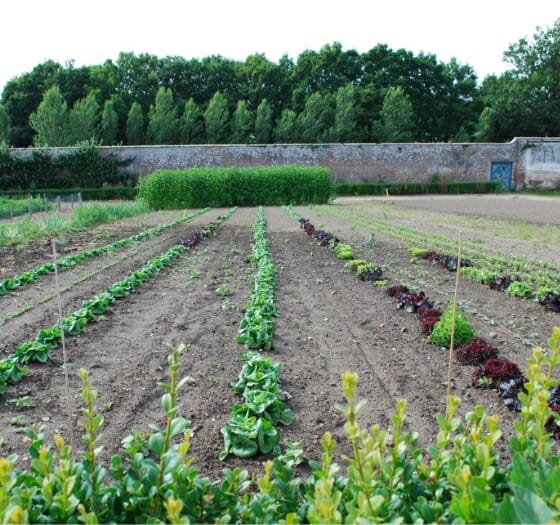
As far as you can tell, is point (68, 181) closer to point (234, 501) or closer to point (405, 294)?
point (405, 294)

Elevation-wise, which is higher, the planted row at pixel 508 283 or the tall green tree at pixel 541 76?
the tall green tree at pixel 541 76

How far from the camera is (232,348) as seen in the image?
5617 millimetres

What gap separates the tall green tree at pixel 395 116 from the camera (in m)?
57.4

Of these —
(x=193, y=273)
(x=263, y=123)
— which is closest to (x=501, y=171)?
(x=263, y=123)

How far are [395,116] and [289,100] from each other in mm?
14400

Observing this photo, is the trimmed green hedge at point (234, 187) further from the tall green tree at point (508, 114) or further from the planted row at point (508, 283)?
the tall green tree at point (508, 114)

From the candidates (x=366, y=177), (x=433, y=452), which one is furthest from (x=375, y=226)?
(x=366, y=177)

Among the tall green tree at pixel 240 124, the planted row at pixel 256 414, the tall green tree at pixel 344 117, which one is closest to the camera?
the planted row at pixel 256 414

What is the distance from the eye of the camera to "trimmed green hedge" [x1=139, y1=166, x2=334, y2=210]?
30.4 m

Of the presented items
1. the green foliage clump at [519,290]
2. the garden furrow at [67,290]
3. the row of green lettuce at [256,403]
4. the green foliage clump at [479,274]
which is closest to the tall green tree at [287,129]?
the garden furrow at [67,290]

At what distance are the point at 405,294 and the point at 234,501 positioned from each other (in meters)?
5.53

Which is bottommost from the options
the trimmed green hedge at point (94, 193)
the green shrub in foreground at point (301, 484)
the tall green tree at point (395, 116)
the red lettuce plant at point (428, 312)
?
the red lettuce plant at point (428, 312)

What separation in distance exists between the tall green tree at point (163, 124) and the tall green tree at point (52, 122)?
8565 mm

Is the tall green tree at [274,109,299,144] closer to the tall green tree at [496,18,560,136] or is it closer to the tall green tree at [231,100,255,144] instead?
the tall green tree at [231,100,255,144]
